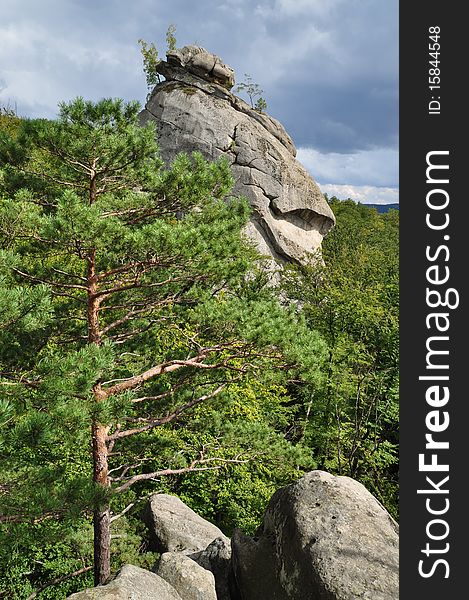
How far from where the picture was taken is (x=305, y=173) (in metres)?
27.1

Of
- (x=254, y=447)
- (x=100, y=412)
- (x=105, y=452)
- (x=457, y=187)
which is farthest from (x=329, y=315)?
(x=457, y=187)

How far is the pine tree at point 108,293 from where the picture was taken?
5840 mm

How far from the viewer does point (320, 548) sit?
17.3 feet

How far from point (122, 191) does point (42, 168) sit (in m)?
1.20

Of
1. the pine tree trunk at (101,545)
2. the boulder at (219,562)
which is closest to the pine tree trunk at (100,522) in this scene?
the pine tree trunk at (101,545)

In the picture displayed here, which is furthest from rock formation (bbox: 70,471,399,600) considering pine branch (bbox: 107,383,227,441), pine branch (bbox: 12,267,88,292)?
pine branch (bbox: 12,267,88,292)

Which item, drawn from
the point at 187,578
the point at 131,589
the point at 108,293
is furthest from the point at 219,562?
the point at 108,293

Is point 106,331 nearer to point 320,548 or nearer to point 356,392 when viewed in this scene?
point 320,548

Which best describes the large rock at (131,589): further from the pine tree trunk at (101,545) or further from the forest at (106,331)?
the pine tree trunk at (101,545)

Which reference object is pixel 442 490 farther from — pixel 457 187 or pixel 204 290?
pixel 204 290

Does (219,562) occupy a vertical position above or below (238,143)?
below

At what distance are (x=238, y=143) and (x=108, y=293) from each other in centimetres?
1868

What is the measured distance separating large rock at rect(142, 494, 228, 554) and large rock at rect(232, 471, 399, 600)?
2.83m

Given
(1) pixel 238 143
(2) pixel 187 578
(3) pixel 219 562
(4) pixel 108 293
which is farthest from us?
(1) pixel 238 143
